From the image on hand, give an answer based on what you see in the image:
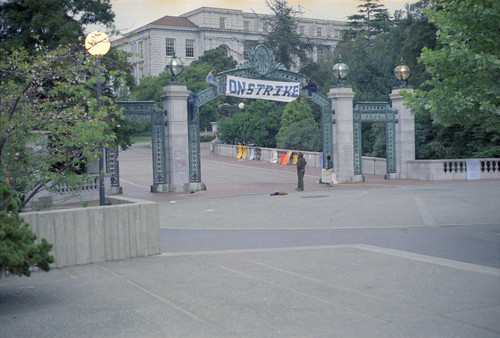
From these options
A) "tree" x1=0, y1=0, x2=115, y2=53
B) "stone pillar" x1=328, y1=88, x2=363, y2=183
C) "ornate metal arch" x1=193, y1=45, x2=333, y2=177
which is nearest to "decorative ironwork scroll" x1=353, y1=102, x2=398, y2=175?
"stone pillar" x1=328, y1=88, x2=363, y2=183

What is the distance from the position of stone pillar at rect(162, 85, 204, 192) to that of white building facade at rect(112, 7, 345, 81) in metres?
67.2

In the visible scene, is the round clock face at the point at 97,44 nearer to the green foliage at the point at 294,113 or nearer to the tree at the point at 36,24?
the tree at the point at 36,24

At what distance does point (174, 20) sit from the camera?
99375 mm

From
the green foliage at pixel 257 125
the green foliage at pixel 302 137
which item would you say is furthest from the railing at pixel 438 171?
the green foliage at pixel 257 125

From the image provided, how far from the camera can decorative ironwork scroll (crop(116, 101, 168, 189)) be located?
2589 centimetres

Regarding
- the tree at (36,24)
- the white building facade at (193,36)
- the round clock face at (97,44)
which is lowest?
the round clock face at (97,44)

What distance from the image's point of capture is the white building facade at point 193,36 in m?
94.8

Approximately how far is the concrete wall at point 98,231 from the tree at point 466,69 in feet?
21.6

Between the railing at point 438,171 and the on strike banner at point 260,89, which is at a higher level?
the on strike banner at point 260,89

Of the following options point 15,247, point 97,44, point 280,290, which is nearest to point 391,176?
point 97,44

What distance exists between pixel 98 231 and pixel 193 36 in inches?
3669

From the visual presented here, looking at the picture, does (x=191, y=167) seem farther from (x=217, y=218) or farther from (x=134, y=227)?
(x=134, y=227)

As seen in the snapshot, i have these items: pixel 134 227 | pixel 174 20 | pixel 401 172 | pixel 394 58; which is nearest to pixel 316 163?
pixel 401 172

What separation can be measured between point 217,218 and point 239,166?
966 inches
